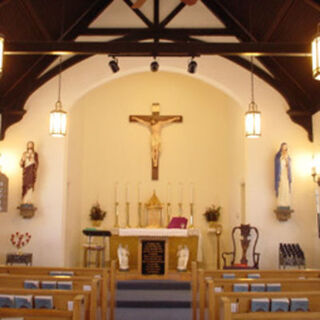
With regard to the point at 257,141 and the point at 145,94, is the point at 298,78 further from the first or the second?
the point at 145,94

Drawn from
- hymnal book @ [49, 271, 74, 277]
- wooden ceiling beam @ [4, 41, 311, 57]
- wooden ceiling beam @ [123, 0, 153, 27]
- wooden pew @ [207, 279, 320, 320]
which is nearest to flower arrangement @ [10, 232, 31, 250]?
hymnal book @ [49, 271, 74, 277]

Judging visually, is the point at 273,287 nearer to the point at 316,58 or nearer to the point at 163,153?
the point at 316,58

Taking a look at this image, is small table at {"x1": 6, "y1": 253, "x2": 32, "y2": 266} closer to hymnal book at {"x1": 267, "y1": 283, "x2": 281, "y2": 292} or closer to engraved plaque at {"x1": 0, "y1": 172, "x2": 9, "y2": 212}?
engraved plaque at {"x1": 0, "y1": 172, "x2": 9, "y2": 212}

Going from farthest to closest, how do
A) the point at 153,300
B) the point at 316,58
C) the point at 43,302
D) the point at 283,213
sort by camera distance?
the point at 283,213
the point at 153,300
the point at 316,58
the point at 43,302

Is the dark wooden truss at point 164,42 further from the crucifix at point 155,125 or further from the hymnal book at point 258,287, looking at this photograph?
the hymnal book at point 258,287

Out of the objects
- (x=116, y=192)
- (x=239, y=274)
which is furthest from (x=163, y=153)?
(x=239, y=274)

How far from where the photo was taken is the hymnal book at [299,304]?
369 centimetres

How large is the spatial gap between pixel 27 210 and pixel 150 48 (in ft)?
11.9

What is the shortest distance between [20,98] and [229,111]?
4.52m

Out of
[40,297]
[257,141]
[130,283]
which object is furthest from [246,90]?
[40,297]

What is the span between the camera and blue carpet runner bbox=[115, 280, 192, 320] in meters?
6.33

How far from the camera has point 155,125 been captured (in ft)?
34.0

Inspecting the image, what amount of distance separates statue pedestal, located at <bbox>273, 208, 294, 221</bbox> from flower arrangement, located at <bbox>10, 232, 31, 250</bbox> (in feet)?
13.8

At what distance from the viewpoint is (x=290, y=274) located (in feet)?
17.2
